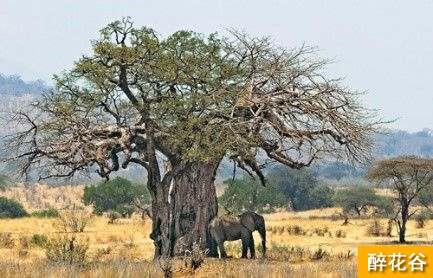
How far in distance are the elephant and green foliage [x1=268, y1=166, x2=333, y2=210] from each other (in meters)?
52.2

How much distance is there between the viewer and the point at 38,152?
61.7ft

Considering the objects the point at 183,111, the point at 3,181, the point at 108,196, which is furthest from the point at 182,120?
the point at 3,181

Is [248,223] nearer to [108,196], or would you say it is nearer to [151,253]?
[151,253]

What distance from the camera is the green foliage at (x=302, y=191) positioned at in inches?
2891

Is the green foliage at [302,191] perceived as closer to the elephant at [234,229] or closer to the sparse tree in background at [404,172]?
the sparse tree in background at [404,172]

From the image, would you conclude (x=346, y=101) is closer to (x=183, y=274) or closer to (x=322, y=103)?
(x=322, y=103)

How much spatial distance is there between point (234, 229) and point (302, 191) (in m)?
54.2

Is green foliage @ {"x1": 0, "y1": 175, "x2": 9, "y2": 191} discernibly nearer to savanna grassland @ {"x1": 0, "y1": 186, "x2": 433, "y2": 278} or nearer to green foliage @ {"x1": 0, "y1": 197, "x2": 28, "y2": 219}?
green foliage @ {"x1": 0, "y1": 197, "x2": 28, "y2": 219}

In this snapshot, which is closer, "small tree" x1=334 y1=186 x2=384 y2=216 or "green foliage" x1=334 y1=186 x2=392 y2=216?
"green foliage" x1=334 y1=186 x2=392 y2=216

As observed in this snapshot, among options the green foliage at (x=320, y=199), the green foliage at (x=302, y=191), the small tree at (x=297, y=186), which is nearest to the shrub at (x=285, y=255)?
the green foliage at (x=302, y=191)

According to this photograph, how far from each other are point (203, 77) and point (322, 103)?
3847mm

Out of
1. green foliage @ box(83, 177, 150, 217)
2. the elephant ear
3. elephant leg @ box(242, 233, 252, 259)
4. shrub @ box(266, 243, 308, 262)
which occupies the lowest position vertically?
shrub @ box(266, 243, 308, 262)

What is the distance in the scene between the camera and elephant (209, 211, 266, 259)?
20047mm

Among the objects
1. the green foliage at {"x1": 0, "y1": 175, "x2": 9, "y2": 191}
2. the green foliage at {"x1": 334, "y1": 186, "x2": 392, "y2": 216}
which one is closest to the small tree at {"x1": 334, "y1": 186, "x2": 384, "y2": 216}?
the green foliage at {"x1": 334, "y1": 186, "x2": 392, "y2": 216}
